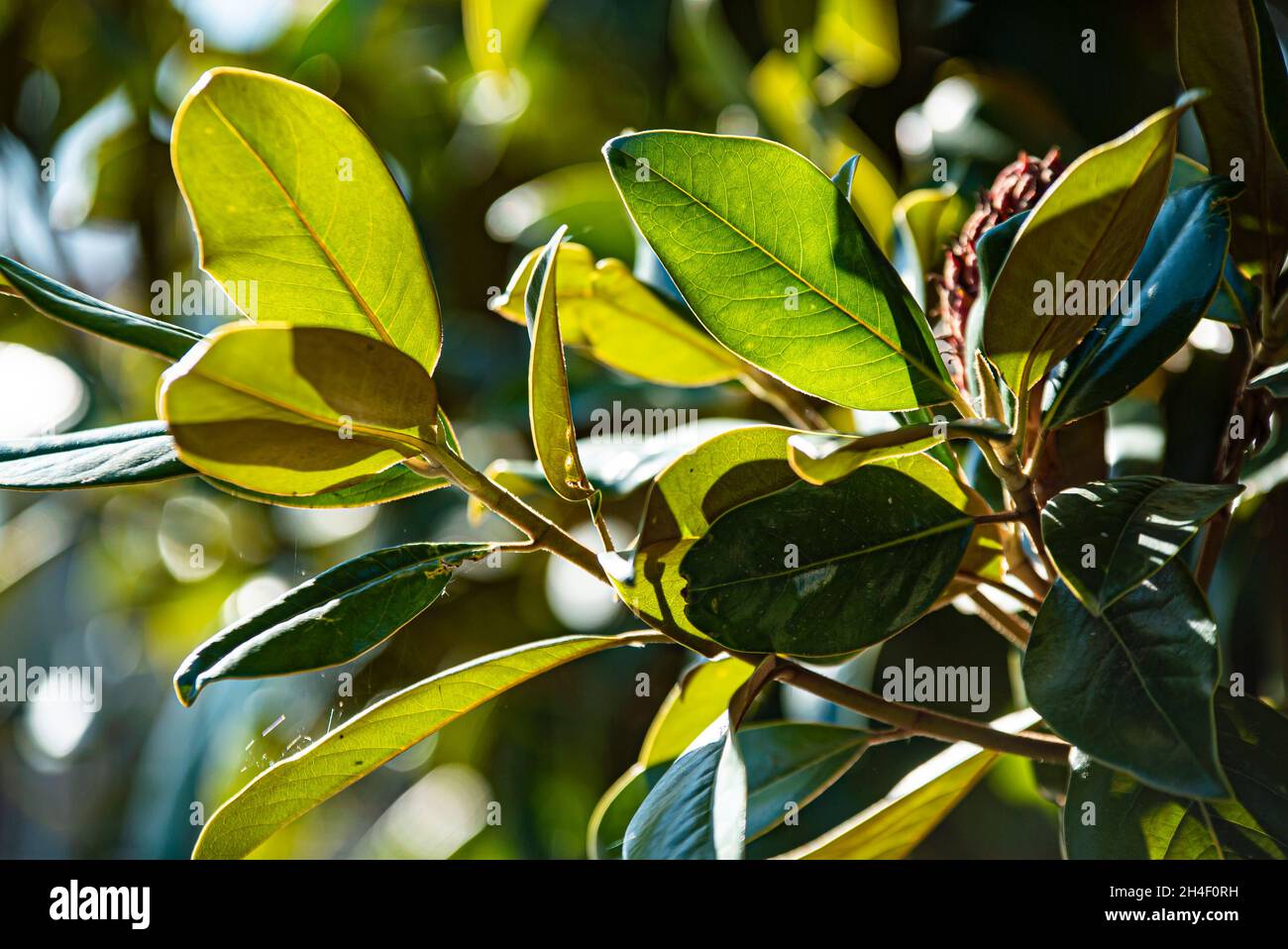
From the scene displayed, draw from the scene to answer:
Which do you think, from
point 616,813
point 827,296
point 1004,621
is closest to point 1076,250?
point 827,296

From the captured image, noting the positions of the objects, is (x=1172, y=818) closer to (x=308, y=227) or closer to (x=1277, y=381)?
(x=1277, y=381)

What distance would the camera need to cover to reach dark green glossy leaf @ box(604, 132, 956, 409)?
0.33 metres

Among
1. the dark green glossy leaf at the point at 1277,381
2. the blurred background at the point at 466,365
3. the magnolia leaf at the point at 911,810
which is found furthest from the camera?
the blurred background at the point at 466,365

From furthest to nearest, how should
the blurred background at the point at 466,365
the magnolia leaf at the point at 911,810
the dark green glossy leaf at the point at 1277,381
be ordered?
the blurred background at the point at 466,365, the magnolia leaf at the point at 911,810, the dark green glossy leaf at the point at 1277,381

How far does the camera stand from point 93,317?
33cm

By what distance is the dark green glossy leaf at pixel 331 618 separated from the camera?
1.04 feet

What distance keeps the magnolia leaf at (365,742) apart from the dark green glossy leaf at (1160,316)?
0.60ft

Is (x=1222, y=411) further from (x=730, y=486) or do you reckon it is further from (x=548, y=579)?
(x=548, y=579)

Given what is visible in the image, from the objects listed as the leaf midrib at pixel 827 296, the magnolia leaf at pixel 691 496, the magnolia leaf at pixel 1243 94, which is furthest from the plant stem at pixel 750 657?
the magnolia leaf at pixel 1243 94

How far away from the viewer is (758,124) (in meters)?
0.86

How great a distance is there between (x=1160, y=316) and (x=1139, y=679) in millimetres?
140

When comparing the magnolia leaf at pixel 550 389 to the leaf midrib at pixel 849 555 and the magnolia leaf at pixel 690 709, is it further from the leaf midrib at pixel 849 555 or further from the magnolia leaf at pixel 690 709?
the magnolia leaf at pixel 690 709
